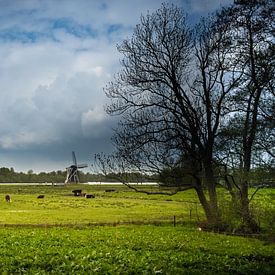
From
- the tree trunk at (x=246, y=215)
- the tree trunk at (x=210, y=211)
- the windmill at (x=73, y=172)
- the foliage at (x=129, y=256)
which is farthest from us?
the windmill at (x=73, y=172)

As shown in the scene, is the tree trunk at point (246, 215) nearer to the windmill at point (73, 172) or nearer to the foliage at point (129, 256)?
the foliage at point (129, 256)

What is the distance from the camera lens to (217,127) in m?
34.5

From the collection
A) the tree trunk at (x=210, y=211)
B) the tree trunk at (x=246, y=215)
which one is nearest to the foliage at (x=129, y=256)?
the tree trunk at (x=246, y=215)

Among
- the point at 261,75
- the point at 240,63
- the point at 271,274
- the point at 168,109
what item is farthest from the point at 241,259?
the point at 168,109

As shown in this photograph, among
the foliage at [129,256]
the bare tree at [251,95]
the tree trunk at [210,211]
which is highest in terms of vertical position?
the bare tree at [251,95]

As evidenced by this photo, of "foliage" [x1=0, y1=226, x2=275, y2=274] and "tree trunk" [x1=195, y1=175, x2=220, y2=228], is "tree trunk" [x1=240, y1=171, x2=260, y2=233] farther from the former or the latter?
"tree trunk" [x1=195, y1=175, x2=220, y2=228]

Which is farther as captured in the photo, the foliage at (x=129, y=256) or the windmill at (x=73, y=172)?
the windmill at (x=73, y=172)

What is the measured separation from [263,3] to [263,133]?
7.30 metres

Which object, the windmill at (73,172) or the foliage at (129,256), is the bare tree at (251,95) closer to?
the foliage at (129,256)

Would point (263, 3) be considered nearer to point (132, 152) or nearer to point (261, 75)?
point (261, 75)

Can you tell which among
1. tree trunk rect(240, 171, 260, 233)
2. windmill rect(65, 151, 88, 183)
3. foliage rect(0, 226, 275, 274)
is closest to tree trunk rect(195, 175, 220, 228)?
tree trunk rect(240, 171, 260, 233)

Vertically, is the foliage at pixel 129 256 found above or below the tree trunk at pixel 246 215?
below

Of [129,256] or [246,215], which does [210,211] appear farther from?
[129,256]

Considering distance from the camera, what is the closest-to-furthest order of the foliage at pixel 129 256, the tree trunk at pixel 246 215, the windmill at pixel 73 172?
the foliage at pixel 129 256 < the tree trunk at pixel 246 215 < the windmill at pixel 73 172
